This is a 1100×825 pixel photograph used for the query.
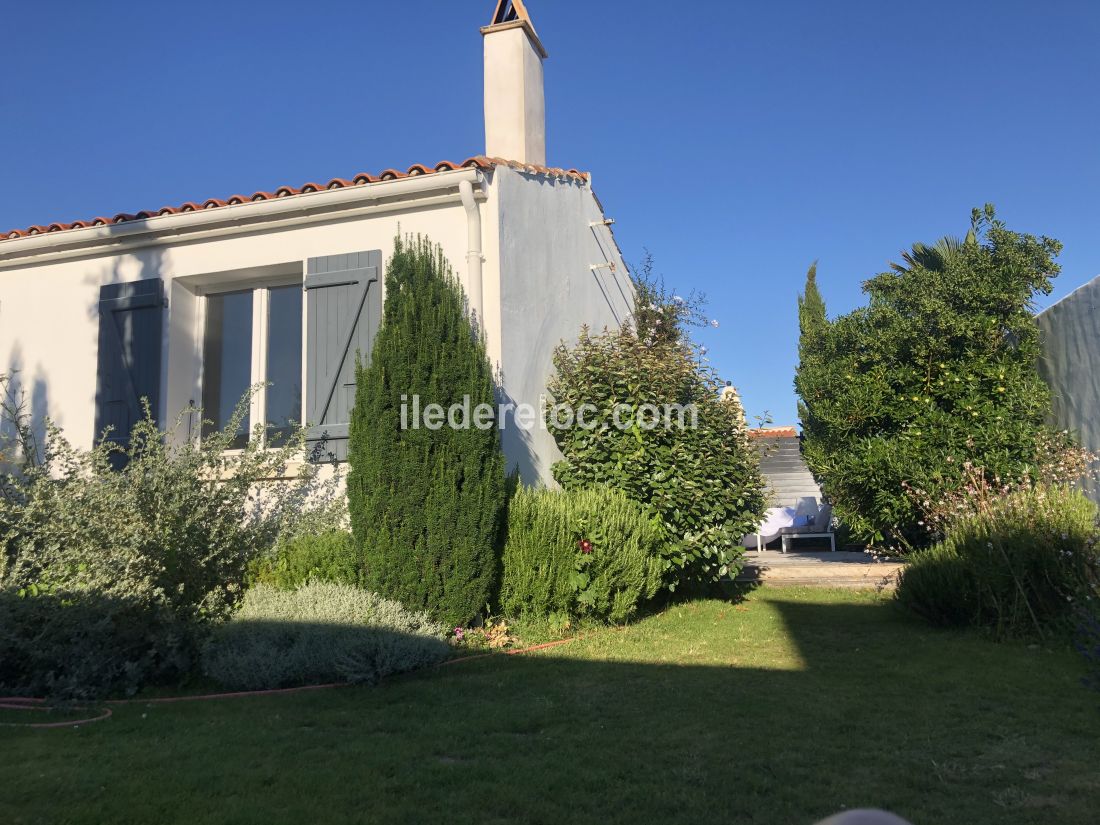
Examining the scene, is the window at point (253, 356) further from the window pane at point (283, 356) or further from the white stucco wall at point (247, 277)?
the white stucco wall at point (247, 277)

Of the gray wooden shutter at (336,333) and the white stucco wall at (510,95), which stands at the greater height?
the white stucco wall at (510,95)

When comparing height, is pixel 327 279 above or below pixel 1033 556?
above

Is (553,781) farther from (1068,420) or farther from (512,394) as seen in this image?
(1068,420)

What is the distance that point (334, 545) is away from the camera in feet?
20.1

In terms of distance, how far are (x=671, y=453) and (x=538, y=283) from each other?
7.74 feet

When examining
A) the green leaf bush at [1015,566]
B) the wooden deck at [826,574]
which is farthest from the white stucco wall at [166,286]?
the wooden deck at [826,574]

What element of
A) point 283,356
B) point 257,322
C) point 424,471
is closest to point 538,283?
point 283,356

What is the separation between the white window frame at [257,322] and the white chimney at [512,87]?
Answer: 270 centimetres

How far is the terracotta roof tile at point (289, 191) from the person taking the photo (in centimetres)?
722

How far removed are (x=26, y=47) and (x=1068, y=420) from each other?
12469 mm

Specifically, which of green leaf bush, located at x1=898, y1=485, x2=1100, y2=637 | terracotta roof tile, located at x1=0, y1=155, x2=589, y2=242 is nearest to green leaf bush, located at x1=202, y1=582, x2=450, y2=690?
terracotta roof tile, located at x1=0, y1=155, x2=589, y2=242

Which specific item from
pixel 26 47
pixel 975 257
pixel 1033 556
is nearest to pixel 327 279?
pixel 26 47

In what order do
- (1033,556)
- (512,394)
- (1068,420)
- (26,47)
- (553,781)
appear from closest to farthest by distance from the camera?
(553,781), (1033,556), (512,394), (1068,420), (26,47)

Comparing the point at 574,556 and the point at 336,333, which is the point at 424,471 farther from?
the point at 336,333
